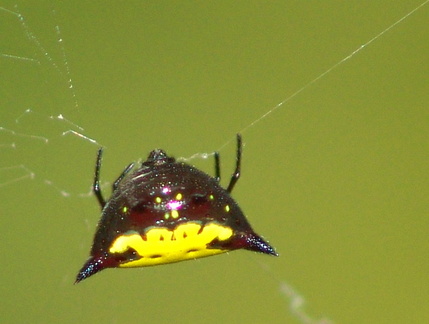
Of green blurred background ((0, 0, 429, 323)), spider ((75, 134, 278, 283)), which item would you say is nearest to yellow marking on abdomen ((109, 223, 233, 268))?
spider ((75, 134, 278, 283))

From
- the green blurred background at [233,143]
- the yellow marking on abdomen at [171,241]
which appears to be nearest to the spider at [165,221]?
the yellow marking on abdomen at [171,241]

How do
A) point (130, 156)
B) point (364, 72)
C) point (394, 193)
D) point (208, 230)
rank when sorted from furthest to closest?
point (364, 72) → point (394, 193) → point (130, 156) → point (208, 230)

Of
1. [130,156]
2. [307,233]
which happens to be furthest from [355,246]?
[130,156]

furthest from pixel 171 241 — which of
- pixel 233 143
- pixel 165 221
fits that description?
pixel 233 143

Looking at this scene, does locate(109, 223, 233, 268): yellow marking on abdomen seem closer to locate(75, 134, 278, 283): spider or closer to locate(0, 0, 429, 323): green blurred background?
locate(75, 134, 278, 283): spider

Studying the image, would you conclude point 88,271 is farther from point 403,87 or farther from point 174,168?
point 403,87

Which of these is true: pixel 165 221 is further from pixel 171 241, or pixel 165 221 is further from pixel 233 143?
pixel 233 143

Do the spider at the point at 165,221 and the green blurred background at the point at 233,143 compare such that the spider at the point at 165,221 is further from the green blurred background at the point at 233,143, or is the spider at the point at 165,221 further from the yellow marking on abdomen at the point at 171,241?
the green blurred background at the point at 233,143
